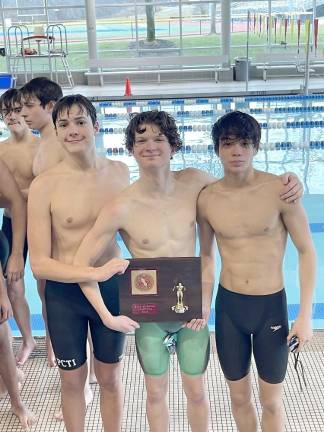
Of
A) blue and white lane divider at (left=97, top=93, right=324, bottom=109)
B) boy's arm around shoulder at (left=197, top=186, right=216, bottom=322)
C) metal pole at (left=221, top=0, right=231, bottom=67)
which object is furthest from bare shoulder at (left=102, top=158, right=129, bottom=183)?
metal pole at (left=221, top=0, right=231, bottom=67)

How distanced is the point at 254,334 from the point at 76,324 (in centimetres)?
74

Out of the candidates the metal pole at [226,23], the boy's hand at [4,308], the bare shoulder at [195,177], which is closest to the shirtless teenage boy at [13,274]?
the boy's hand at [4,308]

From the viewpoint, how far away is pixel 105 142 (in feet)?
29.6

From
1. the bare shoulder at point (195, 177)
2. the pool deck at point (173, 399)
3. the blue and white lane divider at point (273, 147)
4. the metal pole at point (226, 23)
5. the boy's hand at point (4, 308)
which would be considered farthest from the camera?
the metal pole at point (226, 23)

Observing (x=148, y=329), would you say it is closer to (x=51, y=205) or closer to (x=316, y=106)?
(x=51, y=205)

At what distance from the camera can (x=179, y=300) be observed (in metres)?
1.99

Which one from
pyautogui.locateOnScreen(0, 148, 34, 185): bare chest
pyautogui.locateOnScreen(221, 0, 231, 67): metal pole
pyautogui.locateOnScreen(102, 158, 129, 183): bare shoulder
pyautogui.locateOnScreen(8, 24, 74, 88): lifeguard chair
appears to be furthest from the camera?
pyautogui.locateOnScreen(221, 0, 231, 67): metal pole

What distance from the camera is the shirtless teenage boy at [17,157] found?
284 cm

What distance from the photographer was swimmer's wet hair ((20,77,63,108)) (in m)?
2.63

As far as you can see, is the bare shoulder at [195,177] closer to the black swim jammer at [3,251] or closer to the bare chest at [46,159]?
the bare chest at [46,159]

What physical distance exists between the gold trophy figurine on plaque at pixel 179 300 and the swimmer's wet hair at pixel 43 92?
1.22 m

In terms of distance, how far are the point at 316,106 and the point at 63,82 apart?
24.8 ft

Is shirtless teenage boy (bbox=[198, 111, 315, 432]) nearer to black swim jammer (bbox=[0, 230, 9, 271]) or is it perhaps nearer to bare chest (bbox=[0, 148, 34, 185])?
black swim jammer (bbox=[0, 230, 9, 271])

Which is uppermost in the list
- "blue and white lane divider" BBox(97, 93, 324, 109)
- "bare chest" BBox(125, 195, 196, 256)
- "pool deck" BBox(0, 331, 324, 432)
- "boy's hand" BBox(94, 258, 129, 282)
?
"bare chest" BBox(125, 195, 196, 256)
